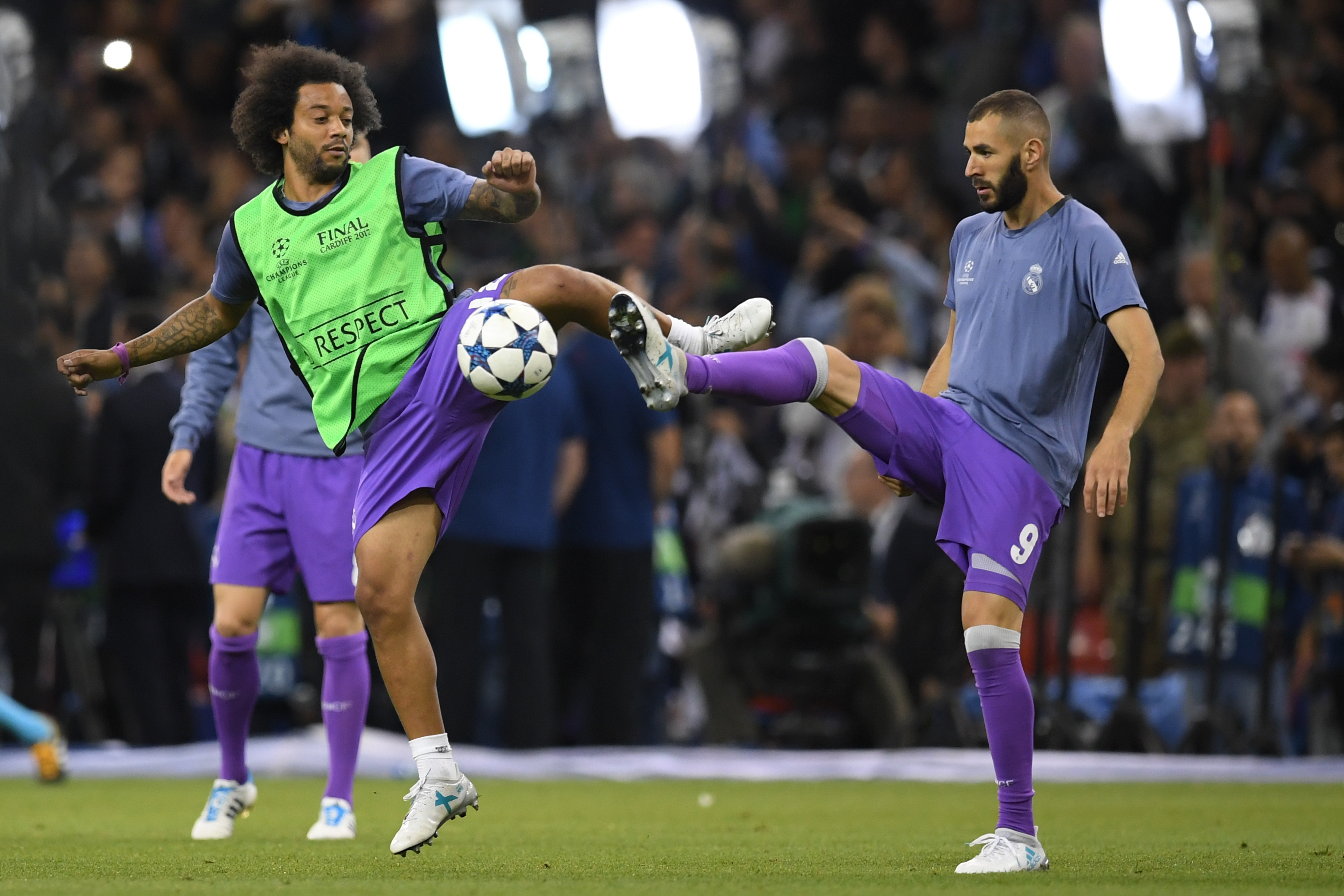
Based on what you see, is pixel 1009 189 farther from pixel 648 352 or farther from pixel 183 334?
pixel 183 334

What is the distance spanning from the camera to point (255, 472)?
7.07 meters

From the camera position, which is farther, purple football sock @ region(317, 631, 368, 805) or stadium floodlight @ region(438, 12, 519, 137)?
stadium floodlight @ region(438, 12, 519, 137)

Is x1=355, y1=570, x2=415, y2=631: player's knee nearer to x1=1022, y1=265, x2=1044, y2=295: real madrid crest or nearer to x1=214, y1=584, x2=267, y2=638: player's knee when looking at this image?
x1=214, y1=584, x2=267, y2=638: player's knee

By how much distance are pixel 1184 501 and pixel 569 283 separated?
618 centimetres

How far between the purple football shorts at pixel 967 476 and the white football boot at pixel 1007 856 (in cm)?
68

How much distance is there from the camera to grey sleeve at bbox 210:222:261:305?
19.6 ft

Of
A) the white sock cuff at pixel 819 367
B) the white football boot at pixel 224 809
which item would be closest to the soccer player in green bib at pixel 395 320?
the white sock cuff at pixel 819 367

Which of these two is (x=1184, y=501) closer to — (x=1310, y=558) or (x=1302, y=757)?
(x=1310, y=558)

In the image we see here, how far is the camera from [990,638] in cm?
553

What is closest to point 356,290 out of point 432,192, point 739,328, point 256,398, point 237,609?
point 432,192

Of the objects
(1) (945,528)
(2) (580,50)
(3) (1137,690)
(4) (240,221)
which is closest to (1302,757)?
(3) (1137,690)

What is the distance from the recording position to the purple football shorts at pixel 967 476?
5.59 metres

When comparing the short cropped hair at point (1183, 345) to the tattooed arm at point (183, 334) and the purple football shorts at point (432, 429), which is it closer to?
the purple football shorts at point (432, 429)

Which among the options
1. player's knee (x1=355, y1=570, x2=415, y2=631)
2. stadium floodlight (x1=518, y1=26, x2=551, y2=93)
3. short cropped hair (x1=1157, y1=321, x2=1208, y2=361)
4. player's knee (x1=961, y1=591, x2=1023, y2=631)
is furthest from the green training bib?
stadium floodlight (x1=518, y1=26, x2=551, y2=93)
